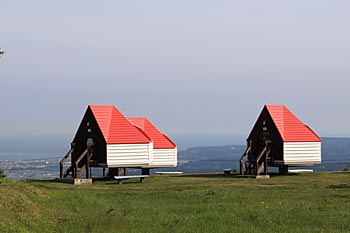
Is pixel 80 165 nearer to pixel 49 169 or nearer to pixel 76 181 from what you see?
pixel 76 181

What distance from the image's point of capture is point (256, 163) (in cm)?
5812

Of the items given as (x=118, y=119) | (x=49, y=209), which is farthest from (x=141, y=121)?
(x=49, y=209)

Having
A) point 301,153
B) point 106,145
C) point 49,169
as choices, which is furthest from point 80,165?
point 49,169

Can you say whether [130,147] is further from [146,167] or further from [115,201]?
[115,201]

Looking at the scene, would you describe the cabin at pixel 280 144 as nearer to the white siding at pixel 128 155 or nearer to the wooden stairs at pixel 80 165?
the white siding at pixel 128 155

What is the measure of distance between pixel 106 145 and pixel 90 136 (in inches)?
105

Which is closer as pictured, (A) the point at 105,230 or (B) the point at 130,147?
(A) the point at 105,230

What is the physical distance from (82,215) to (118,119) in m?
30.2

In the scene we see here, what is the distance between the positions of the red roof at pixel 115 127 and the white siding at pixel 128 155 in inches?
15.1

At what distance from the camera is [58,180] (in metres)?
53.2

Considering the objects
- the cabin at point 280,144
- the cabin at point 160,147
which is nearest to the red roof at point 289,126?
the cabin at point 280,144

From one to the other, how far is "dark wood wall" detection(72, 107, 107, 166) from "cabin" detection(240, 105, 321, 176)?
475 inches

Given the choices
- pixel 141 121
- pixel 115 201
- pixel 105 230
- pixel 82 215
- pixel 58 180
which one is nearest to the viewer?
pixel 105 230

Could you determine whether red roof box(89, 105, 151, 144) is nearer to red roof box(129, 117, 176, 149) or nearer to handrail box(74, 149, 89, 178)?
handrail box(74, 149, 89, 178)
